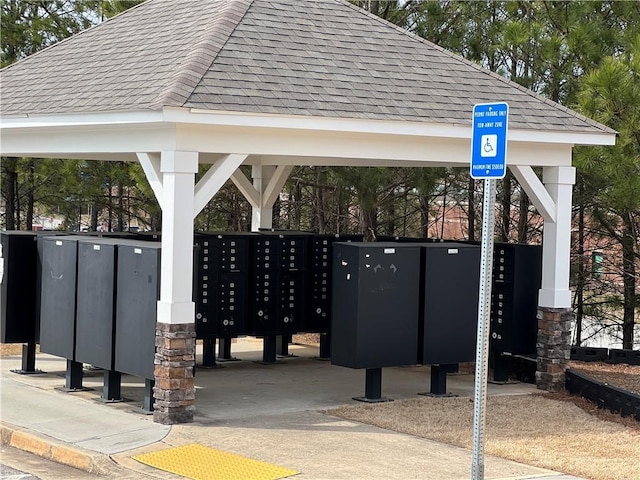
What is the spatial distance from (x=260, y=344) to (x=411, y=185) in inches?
146

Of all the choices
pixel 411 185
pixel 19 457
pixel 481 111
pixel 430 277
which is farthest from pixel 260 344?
pixel 481 111

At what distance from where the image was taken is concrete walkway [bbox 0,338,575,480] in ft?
28.7

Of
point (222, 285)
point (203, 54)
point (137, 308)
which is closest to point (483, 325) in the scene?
point (137, 308)

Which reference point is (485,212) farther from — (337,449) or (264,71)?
(264,71)

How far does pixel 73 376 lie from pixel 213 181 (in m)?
3.10

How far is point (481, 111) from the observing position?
704 centimetres

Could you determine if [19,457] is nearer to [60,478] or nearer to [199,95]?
[60,478]

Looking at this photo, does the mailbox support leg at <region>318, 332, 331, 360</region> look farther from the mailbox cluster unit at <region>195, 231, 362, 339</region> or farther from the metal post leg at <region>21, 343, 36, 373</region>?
the metal post leg at <region>21, 343, 36, 373</region>

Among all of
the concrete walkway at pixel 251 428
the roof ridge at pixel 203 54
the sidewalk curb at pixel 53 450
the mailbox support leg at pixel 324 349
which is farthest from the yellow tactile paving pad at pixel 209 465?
the mailbox support leg at pixel 324 349

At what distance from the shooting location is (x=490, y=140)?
274 inches

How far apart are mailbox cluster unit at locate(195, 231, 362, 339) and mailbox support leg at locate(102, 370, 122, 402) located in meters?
1.91

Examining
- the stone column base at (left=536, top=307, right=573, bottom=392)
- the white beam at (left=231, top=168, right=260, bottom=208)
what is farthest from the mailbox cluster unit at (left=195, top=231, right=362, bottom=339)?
the stone column base at (left=536, top=307, right=573, bottom=392)

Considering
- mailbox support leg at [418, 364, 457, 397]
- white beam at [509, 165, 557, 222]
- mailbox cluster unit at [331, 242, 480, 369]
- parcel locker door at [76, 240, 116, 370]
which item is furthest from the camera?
white beam at [509, 165, 557, 222]

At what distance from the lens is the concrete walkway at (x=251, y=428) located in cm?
875
